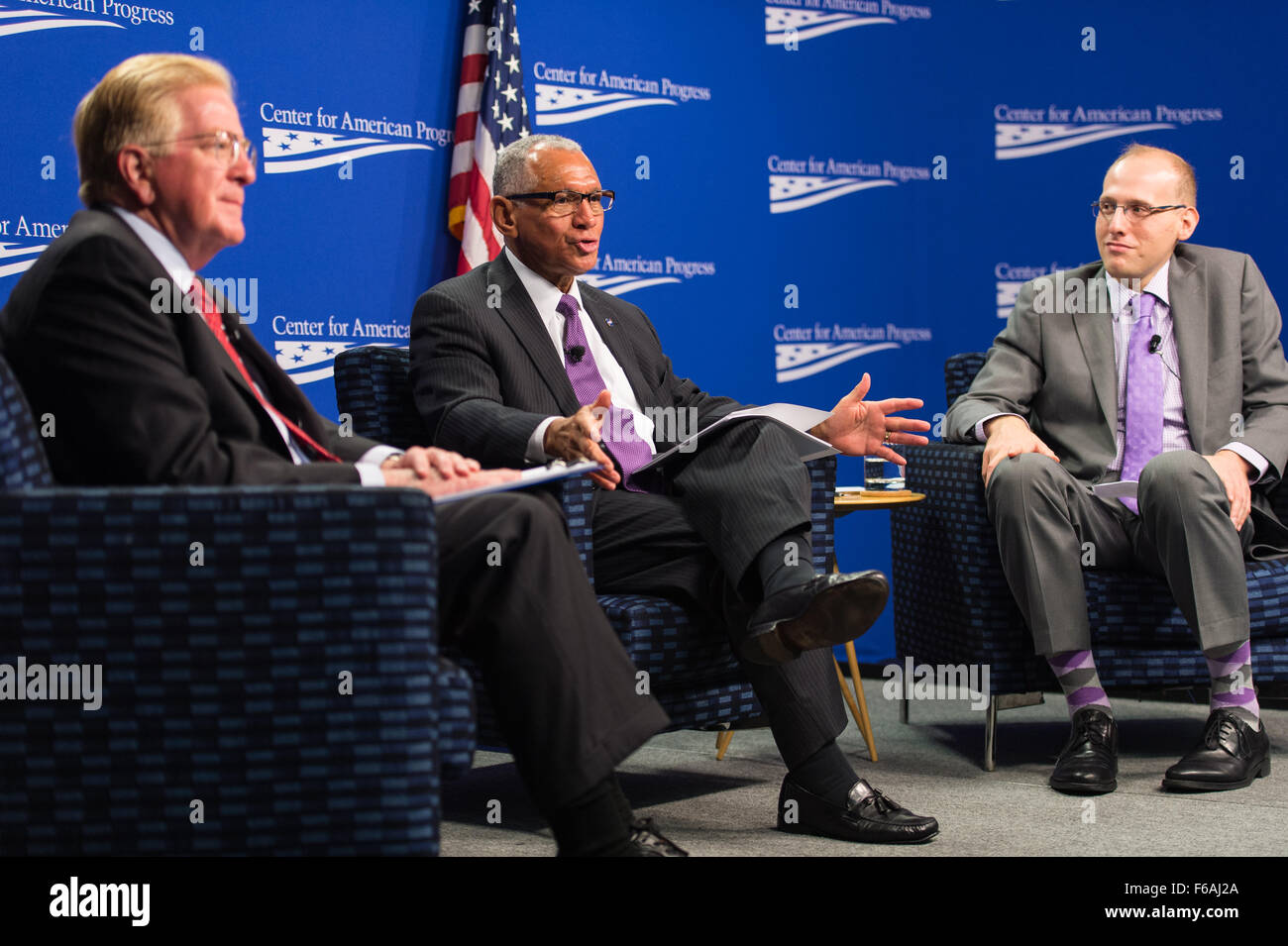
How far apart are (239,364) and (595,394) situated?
40.6 inches

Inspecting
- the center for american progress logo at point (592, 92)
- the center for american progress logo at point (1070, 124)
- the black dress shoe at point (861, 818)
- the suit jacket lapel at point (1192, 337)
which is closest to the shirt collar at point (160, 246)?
the black dress shoe at point (861, 818)

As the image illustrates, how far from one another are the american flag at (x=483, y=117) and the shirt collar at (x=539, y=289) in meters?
1.07

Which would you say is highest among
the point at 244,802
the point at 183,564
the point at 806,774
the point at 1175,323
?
the point at 1175,323

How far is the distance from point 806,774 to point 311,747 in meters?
1.14

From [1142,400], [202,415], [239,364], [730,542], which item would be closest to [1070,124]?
[1142,400]

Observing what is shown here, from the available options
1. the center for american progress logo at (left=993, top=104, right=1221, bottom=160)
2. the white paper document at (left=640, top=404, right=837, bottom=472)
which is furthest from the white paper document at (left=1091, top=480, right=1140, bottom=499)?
the center for american progress logo at (left=993, top=104, right=1221, bottom=160)

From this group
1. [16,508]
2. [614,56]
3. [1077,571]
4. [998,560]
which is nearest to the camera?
[16,508]

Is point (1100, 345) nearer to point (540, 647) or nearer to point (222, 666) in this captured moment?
point (540, 647)

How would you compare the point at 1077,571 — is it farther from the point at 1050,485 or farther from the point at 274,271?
the point at 274,271

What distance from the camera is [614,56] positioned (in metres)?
4.55

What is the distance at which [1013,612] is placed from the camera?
3041mm

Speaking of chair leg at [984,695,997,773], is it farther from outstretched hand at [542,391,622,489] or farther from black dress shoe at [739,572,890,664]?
outstretched hand at [542,391,622,489]

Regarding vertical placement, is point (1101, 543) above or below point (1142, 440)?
below

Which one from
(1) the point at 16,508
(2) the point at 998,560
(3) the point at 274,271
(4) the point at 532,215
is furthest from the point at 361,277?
(1) the point at 16,508
